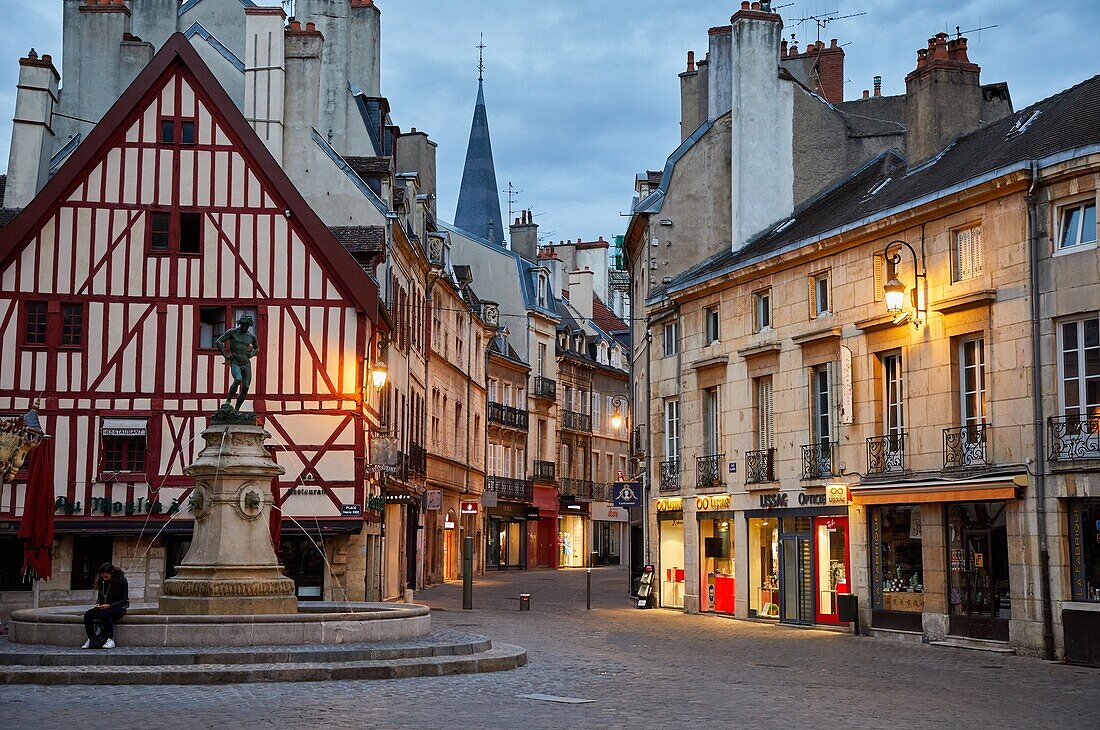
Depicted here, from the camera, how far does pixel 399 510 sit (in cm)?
3612

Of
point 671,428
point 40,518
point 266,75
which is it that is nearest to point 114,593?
point 40,518

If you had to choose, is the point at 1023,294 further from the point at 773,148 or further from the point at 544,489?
the point at 544,489

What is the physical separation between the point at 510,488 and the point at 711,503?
90.4ft

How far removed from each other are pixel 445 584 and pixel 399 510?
8.33 metres

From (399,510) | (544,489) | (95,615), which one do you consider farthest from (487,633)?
(544,489)

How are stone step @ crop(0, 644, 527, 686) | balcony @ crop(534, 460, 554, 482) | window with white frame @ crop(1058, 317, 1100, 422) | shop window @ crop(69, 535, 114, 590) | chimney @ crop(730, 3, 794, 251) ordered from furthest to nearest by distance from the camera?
balcony @ crop(534, 460, 554, 482)
chimney @ crop(730, 3, 794, 251)
shop window @ crop(69, 535, 114, 590)
window with white frame @ crop(1058, 317, 1100, 422)
stone step @ crop(0, 644, 527, 686)

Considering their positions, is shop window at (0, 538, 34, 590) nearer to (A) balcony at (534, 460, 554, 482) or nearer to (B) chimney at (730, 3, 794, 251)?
(B) chimney at (730, 3, 794, 251)

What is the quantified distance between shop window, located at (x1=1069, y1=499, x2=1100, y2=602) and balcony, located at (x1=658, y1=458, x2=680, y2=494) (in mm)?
12204

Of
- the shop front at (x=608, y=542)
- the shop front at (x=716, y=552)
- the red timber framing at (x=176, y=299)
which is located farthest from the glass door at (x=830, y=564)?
the shop front at (x=608, y=542)

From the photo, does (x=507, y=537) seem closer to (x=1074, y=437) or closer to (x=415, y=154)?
(x=415, y=154)

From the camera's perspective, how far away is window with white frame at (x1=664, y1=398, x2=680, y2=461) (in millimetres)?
30781

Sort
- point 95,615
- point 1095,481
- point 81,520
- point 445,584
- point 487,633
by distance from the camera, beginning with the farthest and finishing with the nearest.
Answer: point 445,584 → point 81,520 → point 487,633 → point 1095,481 → point 95,615

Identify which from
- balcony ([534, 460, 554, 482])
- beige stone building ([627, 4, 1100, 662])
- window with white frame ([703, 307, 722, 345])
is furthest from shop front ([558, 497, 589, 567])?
window with white frame ([703, 307, 722, 345])

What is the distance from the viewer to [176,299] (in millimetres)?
29062
